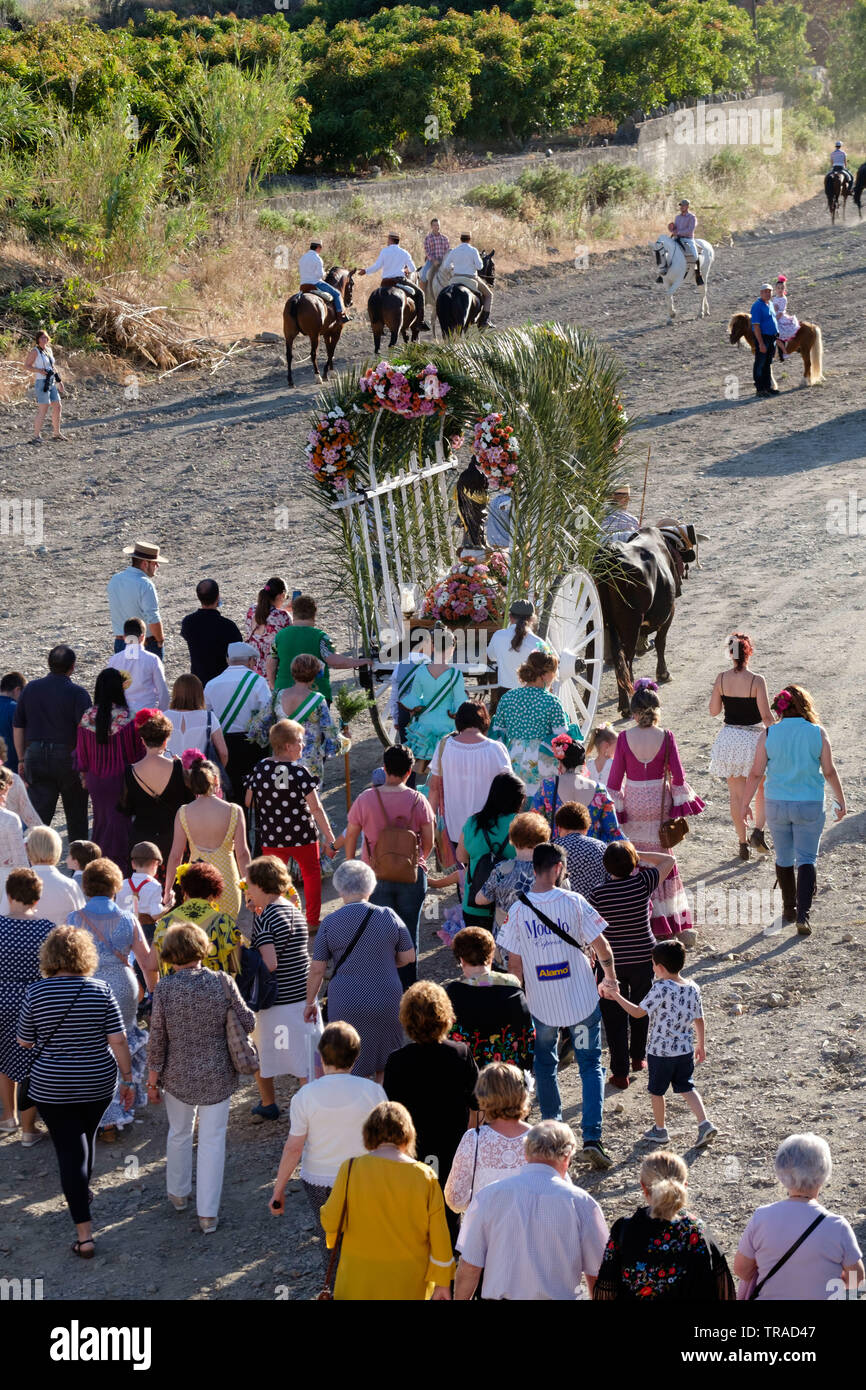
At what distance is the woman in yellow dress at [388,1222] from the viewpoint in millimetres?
4770

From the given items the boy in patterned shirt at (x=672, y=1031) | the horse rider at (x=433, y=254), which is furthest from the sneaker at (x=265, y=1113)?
the horse rider at (x=433, y=254)

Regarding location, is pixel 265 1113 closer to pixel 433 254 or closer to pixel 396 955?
pixel 396 955

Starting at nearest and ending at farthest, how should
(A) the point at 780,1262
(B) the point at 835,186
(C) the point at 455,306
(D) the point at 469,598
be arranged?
1. (A) the point at 780,1262
2. (D) the point at 469,598
3. (C) the point at 455,306
4. (B) the point at 835,186

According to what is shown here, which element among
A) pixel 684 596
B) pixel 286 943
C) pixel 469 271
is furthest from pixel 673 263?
pixel 286 943

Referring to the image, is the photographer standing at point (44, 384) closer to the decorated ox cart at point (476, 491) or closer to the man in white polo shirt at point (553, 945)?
the decorated ox cart at point (476, 491)

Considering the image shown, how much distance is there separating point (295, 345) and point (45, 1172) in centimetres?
1970

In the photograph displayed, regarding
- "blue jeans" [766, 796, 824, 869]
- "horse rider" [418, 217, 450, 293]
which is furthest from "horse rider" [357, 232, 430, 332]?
"blue jeans" [766, 796, 824, 869]

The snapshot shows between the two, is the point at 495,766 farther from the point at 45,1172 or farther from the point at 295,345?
the point at 295,345

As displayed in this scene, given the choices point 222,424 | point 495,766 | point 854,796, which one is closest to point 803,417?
point 222,424

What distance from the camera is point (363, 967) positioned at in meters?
6.41

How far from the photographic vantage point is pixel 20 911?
6680 mm

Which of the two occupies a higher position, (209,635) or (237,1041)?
(209,635)

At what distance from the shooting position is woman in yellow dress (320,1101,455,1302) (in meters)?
4.77

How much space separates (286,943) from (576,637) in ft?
17.0
